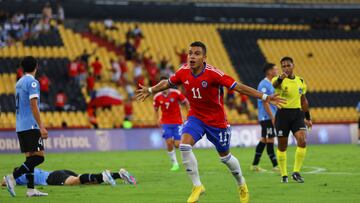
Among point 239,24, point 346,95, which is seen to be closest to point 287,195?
point 346,95

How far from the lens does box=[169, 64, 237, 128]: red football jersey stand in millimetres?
13320

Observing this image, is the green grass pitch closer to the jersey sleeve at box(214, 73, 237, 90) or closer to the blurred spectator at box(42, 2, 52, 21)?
the jersey sleeve at box(214, 73, 237, 90)

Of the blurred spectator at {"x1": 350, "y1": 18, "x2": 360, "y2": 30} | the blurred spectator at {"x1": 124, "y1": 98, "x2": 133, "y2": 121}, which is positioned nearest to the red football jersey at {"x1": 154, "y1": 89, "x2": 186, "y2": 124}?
the blurred spectator at {"x1": 124, "y1": 98, "x2": 133, "y2": 121}

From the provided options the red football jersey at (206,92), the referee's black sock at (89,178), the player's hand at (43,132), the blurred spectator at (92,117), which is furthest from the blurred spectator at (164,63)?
the red football jersey at (206,92)

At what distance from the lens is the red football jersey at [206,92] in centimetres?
1332

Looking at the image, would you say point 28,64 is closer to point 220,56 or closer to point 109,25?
point 109,25

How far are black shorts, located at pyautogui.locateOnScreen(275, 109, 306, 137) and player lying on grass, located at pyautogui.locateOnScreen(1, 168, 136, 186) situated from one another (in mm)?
3431

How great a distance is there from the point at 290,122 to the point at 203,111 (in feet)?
15.6

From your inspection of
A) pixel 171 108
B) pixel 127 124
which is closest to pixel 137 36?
pixel 127 124

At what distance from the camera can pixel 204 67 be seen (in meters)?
13.4

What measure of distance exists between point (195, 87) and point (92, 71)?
1177 inches

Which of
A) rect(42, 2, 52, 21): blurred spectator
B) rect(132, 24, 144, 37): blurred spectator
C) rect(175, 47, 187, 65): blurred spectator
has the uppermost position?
rect(42, 2, 52, 21): blurred spectator

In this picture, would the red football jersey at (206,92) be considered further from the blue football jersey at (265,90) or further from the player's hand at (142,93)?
the blue football jersey at (265,90)

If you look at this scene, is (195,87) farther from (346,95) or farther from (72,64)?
(346,95)
